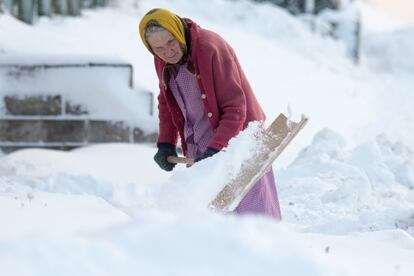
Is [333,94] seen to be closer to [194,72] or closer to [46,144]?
[46,144]

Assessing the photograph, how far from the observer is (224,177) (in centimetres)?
413

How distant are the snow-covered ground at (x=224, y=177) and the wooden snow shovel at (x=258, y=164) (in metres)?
0.06

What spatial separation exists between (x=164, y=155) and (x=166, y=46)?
639 mm

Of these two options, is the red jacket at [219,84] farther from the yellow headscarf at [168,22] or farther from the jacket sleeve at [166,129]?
the jacket sleeve at [166,129]

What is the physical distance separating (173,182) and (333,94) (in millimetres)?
10800

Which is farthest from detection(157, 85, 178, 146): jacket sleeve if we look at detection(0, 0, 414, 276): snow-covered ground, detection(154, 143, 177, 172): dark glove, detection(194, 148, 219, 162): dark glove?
detection(194, 148, 219, 162): dark glove

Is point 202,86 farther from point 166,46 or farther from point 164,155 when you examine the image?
point 164,155

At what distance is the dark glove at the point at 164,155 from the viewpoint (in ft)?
15.7

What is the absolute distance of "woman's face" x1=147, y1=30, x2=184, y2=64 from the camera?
435cm

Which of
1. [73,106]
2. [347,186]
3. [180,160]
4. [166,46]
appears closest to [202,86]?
[166,46]

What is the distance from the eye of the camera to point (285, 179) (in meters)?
7.70

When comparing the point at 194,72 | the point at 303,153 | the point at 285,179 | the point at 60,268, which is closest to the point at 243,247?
the point at 60,268

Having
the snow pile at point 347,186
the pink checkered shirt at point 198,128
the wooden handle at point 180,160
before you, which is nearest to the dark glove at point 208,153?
the wooden handle at point 180,160

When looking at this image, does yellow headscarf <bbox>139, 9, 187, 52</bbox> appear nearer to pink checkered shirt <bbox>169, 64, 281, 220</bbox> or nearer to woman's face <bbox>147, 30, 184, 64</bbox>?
woman's face <bbox>147, 30, 184, 64</bbox>
